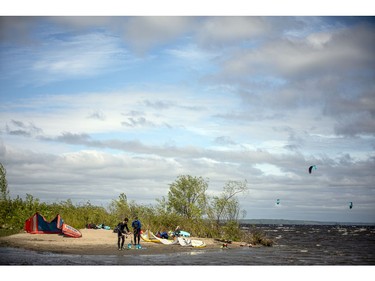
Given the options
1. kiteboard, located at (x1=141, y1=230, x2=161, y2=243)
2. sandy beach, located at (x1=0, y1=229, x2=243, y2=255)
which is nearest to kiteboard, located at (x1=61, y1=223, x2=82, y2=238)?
sandy beach, located at (x1=0, y1=229, x2=243, y2=255)

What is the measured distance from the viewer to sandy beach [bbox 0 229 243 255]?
22.1 meters

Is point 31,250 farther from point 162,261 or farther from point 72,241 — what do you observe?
point 162,261

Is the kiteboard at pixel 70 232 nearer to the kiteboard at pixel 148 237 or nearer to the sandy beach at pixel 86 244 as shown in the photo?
the sandy beach at pixel 86 244

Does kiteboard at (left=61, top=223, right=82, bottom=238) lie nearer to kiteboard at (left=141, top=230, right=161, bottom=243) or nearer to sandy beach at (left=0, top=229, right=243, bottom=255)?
sandy beach at (left=0, top=229, right=243, bottom=255)

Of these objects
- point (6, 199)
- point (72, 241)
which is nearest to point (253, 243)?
point (72, 241)

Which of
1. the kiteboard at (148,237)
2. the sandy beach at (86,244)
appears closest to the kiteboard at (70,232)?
the sandy beach at (86,244)

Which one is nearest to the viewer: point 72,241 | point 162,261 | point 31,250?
point 162,261

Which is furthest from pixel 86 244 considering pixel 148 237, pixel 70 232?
pixel 148 237

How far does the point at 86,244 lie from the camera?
24.1 m

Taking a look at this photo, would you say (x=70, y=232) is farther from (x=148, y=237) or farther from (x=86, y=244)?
(x=148, y=237)

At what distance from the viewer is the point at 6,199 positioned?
32281 millimetres

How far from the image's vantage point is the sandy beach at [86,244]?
2208 cm
